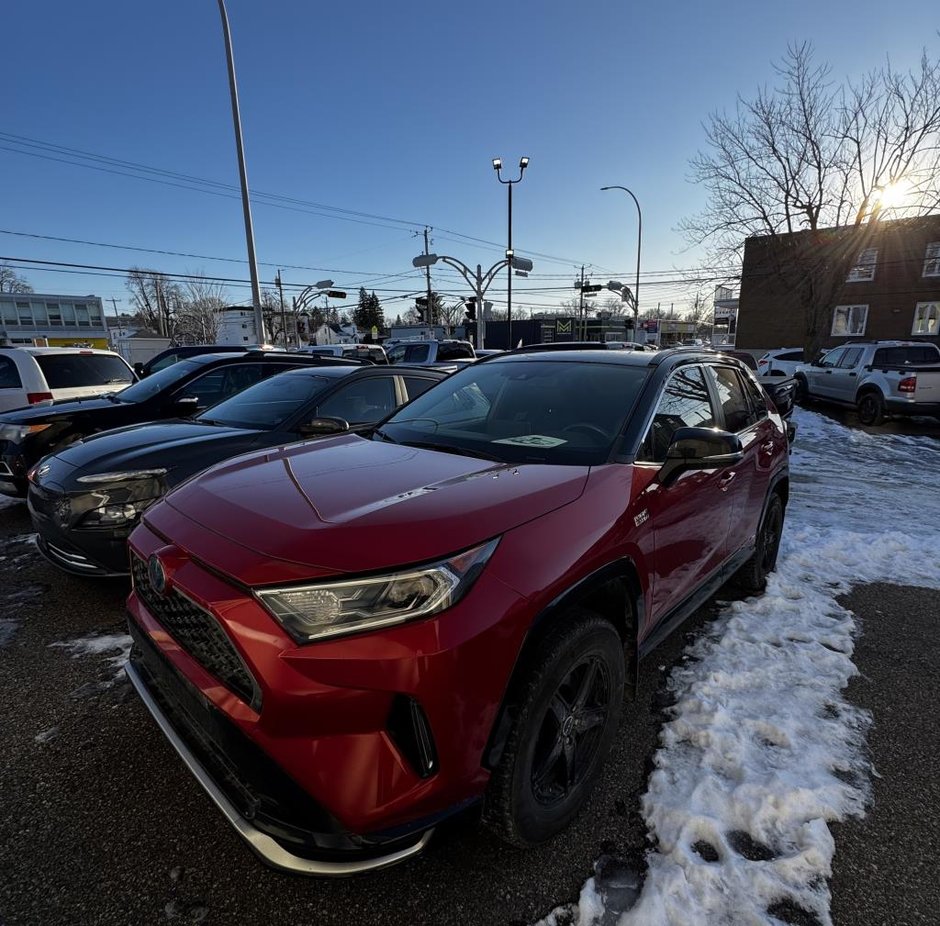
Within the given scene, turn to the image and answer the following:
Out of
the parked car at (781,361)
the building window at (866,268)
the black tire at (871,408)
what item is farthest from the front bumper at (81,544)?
the building window at (866,268)

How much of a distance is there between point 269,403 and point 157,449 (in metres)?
1.13

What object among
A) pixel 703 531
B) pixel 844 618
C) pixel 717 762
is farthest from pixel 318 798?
pixel 844 618

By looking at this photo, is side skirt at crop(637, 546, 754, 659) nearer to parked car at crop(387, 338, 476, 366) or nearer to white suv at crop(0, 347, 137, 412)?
white suv at crop(0, 347, 137, 412)

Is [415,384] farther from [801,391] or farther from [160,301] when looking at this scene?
[160,301]

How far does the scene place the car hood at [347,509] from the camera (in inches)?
60.9

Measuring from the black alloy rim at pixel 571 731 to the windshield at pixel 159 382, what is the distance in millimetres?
5532

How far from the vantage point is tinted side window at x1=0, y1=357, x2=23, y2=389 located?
7.51 meters

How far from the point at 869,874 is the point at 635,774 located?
792 millimetres

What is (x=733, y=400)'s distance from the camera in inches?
142

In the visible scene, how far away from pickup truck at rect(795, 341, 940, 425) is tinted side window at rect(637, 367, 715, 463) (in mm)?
11108

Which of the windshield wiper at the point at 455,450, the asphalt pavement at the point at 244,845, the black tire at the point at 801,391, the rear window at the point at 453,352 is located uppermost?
the windshield wiper at the point at 455,450

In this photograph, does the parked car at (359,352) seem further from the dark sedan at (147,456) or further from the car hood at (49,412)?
the dark sedan at (147,456)

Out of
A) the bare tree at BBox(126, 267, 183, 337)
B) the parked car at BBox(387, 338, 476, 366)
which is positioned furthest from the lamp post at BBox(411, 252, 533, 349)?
the bare tree at BBox(126, 267, 183, 337)

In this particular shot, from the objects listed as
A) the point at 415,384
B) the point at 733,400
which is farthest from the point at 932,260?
the point at 415,384
